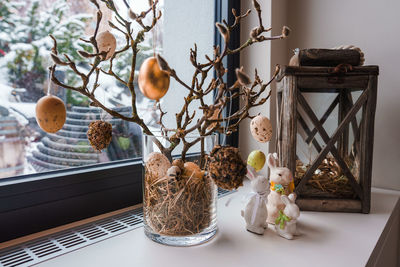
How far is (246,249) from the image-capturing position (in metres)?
0.62

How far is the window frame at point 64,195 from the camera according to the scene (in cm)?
65

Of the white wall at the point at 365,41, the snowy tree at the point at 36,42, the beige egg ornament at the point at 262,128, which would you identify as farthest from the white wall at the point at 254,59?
the snowy tree at the point at 36,42

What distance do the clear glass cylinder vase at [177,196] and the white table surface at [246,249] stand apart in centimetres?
3

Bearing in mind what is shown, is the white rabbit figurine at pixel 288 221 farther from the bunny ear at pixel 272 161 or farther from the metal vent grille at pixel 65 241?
the metal vent grille at pixel 65 241

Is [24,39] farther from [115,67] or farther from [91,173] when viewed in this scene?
[91,173]

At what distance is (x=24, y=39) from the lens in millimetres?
704

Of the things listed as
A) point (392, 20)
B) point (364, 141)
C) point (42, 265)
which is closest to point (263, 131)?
point (364, 141)

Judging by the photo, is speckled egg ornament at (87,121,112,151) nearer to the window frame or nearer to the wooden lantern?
the window frame

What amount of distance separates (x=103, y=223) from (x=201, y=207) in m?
0.30

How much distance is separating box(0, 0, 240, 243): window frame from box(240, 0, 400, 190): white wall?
58 centimetres

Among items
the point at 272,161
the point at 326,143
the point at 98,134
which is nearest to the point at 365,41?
the point at 326,143

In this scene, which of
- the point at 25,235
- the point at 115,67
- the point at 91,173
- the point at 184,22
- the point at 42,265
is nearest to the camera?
the point at 42,265

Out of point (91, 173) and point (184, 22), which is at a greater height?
point (184, 22)

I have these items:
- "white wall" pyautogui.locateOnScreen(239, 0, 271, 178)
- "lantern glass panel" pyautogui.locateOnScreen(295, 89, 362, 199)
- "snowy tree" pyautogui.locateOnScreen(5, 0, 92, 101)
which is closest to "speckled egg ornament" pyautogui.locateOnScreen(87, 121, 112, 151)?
"snowy tree" pyautogui.locateOnScreen(5, 0, 92, 101)
